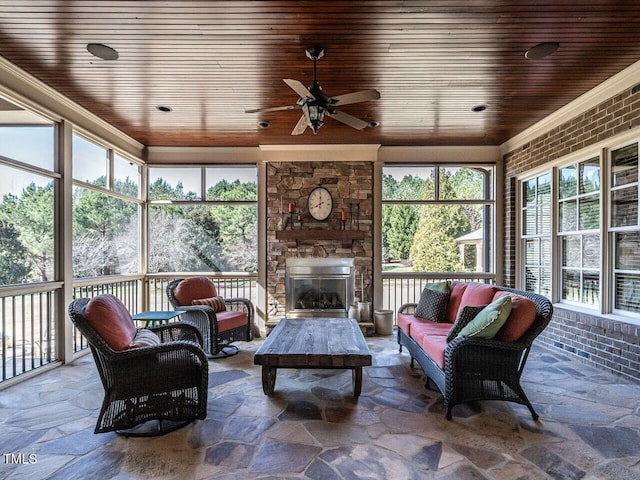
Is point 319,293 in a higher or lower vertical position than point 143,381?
higher

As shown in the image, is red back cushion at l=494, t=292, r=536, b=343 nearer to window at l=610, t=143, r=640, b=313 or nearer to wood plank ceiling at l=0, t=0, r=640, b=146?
window at l=610, t=143, r=640, b=313

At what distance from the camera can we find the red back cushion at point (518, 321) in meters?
2.67

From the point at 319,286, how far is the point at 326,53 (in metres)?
3.53

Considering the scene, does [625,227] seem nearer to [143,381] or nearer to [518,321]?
[518,321]

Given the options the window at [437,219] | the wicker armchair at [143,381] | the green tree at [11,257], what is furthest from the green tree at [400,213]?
the green tree at [11,257]

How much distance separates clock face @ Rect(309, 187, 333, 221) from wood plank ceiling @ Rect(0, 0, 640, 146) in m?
1.34

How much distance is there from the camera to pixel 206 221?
19.0ft

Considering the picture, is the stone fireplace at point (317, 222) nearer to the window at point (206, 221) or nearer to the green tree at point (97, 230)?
the window at point (206, 221)

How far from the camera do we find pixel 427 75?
3377 mm

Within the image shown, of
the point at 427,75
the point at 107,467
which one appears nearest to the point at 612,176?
the point at 427,75

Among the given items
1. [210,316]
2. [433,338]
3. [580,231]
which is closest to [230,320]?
[210,316]

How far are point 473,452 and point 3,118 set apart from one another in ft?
15.8

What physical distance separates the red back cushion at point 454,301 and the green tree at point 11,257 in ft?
14.7

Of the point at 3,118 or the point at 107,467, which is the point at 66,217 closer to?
the point at 3,118
